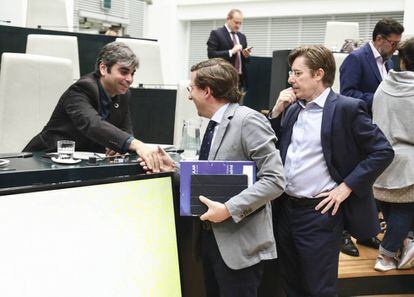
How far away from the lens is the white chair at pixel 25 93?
112 inches

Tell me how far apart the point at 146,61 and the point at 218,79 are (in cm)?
341

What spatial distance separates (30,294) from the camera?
0.88 metres

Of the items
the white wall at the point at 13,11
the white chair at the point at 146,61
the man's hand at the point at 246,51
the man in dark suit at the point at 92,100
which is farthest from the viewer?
the white wall at the point at 13,11

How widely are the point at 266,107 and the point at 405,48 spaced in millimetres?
3294

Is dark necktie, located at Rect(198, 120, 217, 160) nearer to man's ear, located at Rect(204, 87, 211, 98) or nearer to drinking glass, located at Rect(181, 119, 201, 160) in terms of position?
man's ear, located at Rect(204, 87, 211, 98)

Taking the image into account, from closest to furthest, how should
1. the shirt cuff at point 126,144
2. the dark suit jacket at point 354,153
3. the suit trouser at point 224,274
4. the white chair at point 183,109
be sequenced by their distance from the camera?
1. the suit trouser at point 224,274
2. the shirt cuff at point 126,144
3. the dark suit jacket at point 354,153
4. the white chair at point 183,109

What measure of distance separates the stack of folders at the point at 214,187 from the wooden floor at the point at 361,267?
1509mm

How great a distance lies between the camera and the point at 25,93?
291cm

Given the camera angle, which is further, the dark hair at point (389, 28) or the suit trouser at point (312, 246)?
the dark hair at point (389, 28)

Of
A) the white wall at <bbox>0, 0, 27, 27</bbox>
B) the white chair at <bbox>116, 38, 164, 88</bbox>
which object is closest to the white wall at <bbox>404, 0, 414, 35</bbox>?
the white chair at <bbox>116, 38, 164, 88</bbox>

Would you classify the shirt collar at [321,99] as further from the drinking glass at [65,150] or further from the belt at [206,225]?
the drinking glass at [65,150]

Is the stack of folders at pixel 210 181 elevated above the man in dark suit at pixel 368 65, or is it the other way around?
the man in dark suit at pixel 368 65

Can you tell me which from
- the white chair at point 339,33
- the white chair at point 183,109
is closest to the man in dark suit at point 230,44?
the white chair at point 339,33

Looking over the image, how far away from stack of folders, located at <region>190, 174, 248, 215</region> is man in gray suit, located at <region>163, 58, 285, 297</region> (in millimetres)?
16
